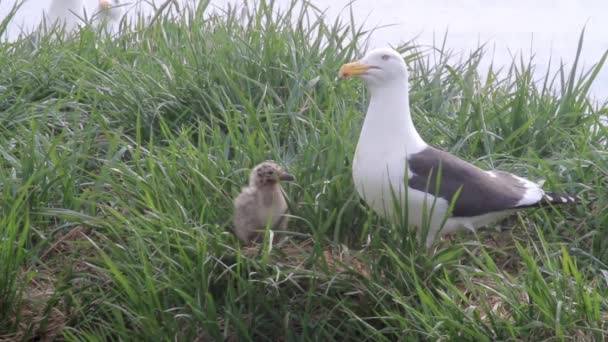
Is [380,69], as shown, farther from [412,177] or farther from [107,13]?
[107,13]

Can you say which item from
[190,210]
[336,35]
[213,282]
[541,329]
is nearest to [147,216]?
[190,210]

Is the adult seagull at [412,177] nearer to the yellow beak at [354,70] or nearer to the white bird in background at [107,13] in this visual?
the yellow beak at [354,70]

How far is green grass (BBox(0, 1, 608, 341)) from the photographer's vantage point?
4.80 m

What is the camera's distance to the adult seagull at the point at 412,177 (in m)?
5.11

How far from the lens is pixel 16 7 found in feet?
23.2

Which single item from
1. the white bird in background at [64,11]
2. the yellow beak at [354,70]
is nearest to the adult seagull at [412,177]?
the yellow beak at [354,70]

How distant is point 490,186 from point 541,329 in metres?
0.90

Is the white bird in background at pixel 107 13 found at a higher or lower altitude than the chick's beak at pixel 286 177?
higher

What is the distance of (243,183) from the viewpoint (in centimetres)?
560

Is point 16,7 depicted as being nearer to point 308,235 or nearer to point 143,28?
point 143,28

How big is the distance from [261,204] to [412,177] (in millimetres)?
638

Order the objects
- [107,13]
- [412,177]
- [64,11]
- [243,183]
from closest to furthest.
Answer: [412,177] → [243,183] → [107,13] → [64,11]

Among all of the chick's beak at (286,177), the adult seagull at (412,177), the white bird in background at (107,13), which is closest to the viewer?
the adult seagull at (412,177)

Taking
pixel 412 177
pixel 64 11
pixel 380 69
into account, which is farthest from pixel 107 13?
pixel 412 177
